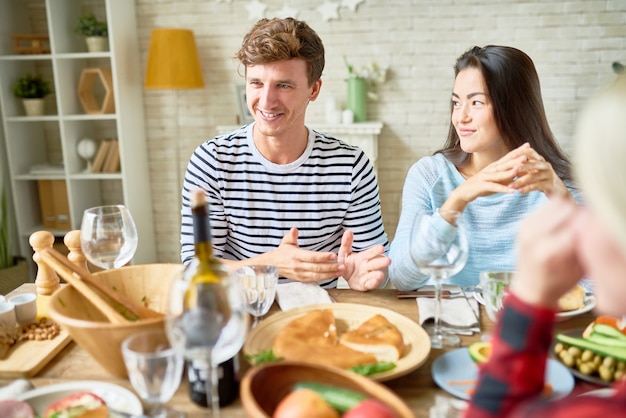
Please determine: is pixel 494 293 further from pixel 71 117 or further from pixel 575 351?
pixel 71 117

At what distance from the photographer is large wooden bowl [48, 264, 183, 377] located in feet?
2.99

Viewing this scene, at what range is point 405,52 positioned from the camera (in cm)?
379

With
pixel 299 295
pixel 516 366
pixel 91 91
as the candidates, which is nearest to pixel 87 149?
pixel 91 91

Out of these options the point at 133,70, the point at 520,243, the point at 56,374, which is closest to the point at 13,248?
the point at 133,70

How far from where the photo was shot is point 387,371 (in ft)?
3.13

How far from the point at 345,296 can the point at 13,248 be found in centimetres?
338

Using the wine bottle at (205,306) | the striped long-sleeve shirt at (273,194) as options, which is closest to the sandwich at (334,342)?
the wine bottle at (205,306)

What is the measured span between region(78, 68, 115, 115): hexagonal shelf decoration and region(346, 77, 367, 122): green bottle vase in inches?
63.4

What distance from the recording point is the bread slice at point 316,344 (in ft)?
3.14

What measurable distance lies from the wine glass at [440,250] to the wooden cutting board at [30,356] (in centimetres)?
73

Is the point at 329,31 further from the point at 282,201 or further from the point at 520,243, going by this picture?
the point at 520,243

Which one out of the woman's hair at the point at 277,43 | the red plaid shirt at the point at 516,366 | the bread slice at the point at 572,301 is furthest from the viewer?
the woman's hair at the point at 277,43

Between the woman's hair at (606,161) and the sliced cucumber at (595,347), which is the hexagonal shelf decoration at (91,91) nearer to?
the sliced cucumber at (595,347)

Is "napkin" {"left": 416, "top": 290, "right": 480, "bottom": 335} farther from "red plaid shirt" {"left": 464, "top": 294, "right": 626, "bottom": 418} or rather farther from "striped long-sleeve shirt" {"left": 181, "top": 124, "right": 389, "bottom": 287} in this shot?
"striped long-sleeve shirt" {"left": 181, "top": 124, "right": 389, "bottom": 287}
